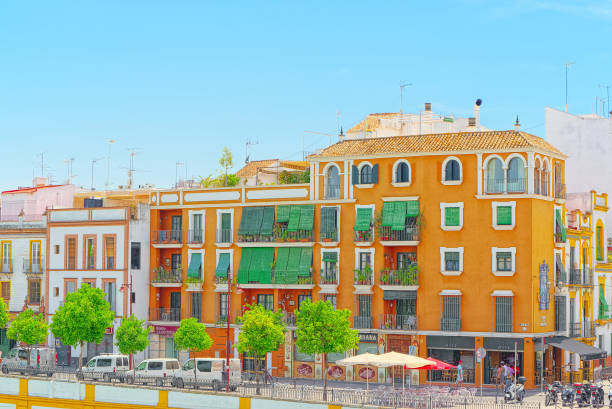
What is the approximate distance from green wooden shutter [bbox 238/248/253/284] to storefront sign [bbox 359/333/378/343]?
357 inches

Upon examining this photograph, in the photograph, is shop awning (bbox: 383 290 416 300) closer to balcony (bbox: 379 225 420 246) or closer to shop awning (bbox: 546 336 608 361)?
balcony (bbox: 379 225 420 246)

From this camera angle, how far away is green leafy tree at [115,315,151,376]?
2734 inches

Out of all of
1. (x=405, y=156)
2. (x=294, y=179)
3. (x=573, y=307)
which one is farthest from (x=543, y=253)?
(x=294, y=179)

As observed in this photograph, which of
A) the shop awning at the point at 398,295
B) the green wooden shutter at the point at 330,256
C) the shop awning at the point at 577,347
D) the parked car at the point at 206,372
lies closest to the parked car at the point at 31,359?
the parked car at the point at 206,372

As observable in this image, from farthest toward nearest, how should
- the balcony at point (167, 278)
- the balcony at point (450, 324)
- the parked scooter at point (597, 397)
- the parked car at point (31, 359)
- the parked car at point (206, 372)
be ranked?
the balcony at point (167, 278), the parked car at point (31, 359), the balcony at point (450, 324), the parked car at point (206, 372), the parked scooter at point (597, 397)

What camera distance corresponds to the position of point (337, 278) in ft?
229

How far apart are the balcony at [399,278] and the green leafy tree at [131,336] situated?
15.3 meters

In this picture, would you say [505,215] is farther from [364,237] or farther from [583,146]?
[583,146]

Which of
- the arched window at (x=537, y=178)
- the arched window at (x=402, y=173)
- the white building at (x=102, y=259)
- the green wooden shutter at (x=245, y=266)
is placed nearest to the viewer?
the arched window at (x=537, y=178)

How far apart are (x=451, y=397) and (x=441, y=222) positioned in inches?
604

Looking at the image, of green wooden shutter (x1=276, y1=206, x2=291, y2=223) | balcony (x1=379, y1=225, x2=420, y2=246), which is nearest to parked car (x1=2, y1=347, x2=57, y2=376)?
green wooden shutter (x1=276, y1=206, x2=291, y2=223)

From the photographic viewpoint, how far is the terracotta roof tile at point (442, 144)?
65.4 m

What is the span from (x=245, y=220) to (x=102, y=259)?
1104cm

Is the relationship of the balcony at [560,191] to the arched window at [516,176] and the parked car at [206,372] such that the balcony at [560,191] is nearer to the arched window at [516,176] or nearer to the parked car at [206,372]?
the arched window at [516,176]
